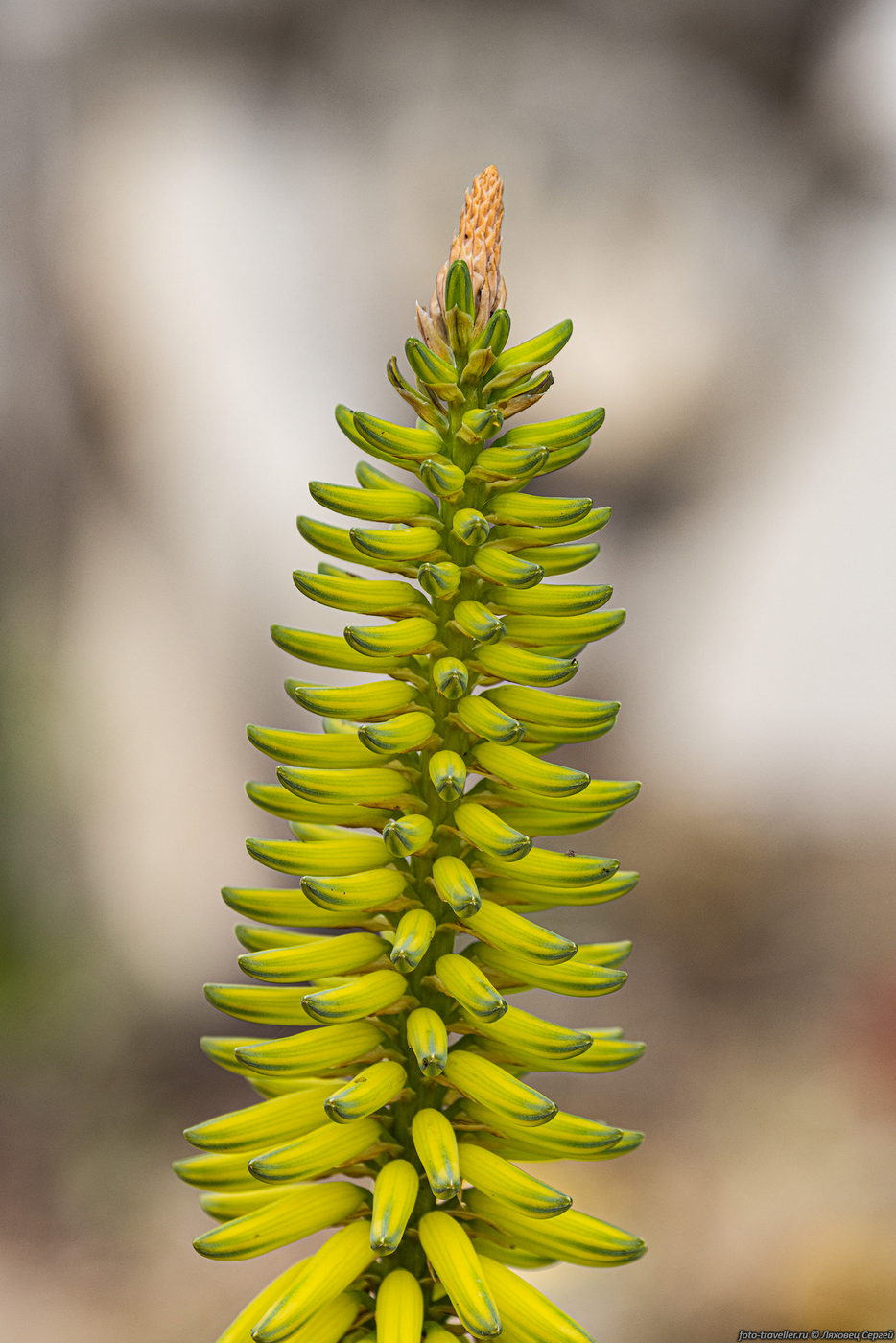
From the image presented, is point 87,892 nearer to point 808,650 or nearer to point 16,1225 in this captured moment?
point 16,1225

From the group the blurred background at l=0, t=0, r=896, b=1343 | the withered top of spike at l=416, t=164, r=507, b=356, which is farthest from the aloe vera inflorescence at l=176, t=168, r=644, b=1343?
the blurred background at l=0, t=0, r=896, b=1343

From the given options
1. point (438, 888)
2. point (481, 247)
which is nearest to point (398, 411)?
point (481, 247)

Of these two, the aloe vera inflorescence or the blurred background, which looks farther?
the blurred background

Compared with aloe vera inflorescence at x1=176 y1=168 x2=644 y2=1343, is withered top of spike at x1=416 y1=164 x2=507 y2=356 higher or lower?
higher

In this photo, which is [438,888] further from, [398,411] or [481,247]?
[398,411]

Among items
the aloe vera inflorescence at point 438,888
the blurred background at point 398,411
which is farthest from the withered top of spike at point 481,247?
the blurred background at point 398,411

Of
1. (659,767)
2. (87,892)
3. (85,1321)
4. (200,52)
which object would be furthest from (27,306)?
(85,1321)

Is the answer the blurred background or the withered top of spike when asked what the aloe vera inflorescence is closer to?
the withered top of spike
